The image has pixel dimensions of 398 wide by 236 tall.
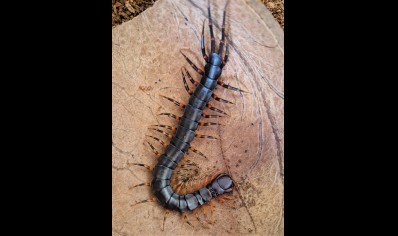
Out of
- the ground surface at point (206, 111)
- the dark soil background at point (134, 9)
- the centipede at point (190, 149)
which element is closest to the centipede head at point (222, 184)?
the centipede at point (190, 149)

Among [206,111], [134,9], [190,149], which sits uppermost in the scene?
[134,9]

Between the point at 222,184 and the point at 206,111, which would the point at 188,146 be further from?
the point at 222,184

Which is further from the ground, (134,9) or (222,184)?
(134,9)

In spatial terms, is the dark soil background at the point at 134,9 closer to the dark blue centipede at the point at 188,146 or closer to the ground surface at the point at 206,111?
the ground surface at the point at 206,111

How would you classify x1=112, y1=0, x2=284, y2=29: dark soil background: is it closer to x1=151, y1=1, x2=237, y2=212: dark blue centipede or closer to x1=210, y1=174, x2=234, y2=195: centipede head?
x1=151, y1=1, x2=237, y2=212: dark blue centipede

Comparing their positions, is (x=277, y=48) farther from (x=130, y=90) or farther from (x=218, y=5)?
(x=130, y=90)

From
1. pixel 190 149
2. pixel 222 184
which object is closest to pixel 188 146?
pixel 190 149
